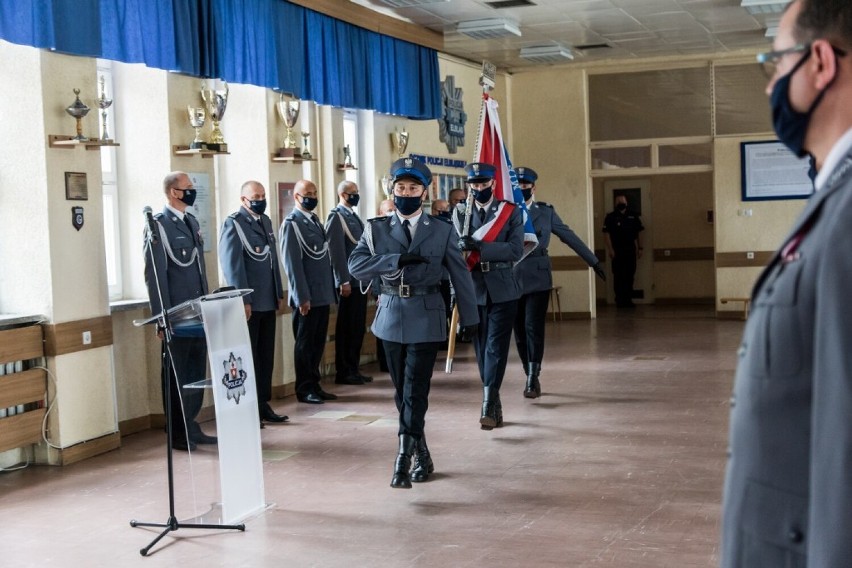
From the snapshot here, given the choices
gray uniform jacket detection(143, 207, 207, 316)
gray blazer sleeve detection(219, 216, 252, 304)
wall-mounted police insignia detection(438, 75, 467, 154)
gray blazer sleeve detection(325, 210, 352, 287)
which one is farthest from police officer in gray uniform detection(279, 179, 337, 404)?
wall-mounted police insignia detection(438, 75, 467, 154)

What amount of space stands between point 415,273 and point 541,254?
114 inches

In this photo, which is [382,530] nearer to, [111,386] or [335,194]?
[111,386]

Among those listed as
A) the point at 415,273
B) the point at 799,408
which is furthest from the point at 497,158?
the point at 799,408

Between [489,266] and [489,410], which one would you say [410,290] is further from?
[489,410]

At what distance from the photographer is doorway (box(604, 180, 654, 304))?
16.4 metres

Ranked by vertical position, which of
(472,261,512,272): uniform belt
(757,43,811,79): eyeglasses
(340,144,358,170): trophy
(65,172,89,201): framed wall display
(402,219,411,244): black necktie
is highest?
(340,144,358,170): trophy

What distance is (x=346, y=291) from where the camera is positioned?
883cm

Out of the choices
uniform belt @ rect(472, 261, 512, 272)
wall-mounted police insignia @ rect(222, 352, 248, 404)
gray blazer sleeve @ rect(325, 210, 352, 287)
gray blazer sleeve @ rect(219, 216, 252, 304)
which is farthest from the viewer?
gray blazer sleeve @ rect(325, 210, 352, 287)

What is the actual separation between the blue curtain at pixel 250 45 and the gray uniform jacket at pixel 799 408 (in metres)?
4.96

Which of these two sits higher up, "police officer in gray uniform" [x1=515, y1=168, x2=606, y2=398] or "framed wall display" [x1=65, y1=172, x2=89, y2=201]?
"framed wall display" [x1=65, y1=172, x2=89, y2=201]

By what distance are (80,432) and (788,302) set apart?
A: 5.60m

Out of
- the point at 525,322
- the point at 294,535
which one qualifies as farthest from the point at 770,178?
the point at 294,535

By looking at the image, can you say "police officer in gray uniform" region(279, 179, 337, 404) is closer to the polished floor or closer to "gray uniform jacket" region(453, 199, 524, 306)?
the polished floor

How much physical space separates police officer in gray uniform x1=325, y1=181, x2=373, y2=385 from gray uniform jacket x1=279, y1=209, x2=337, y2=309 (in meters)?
0.37
